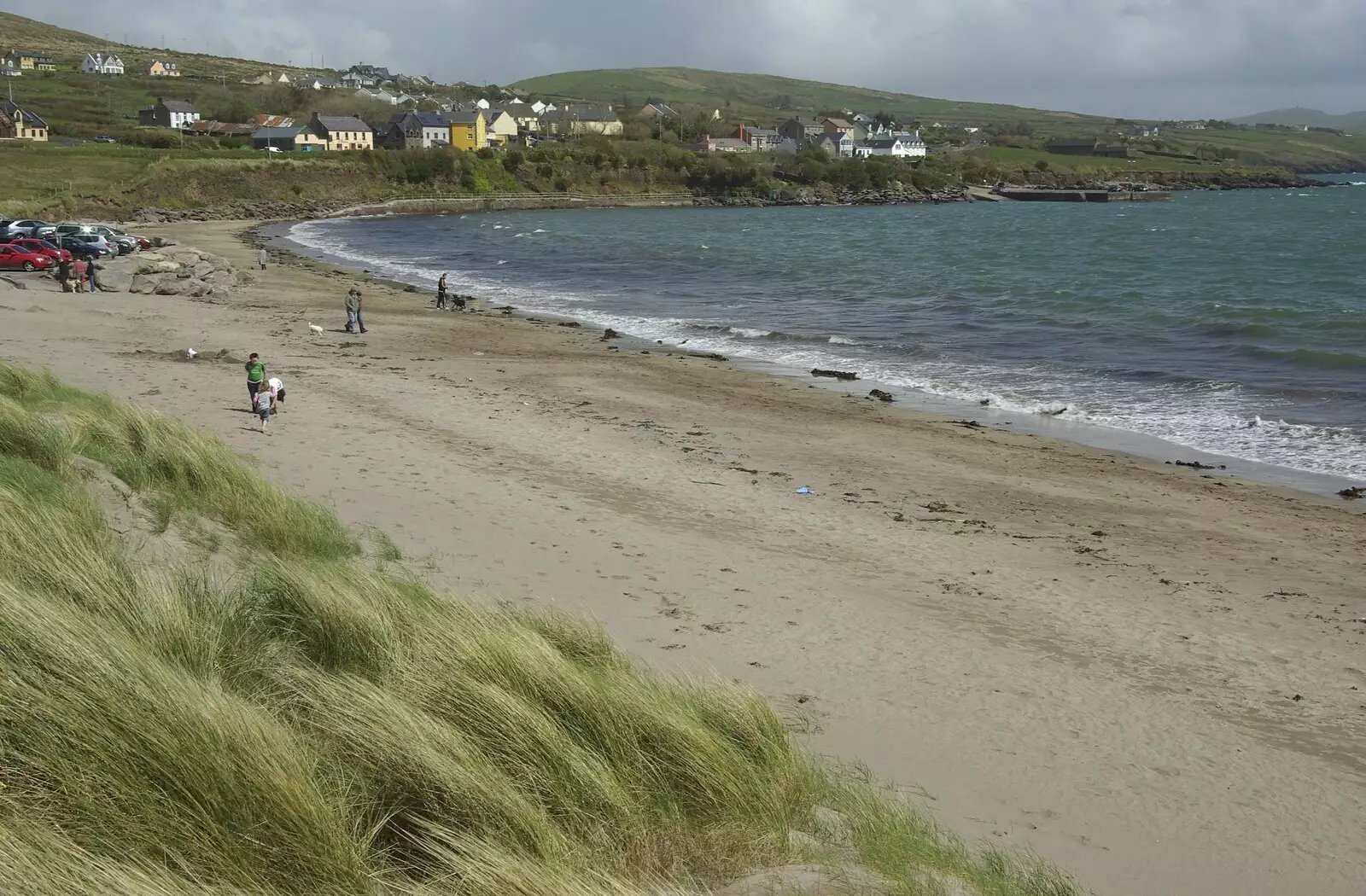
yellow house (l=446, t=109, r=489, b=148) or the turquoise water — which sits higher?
yellow house (l=446, t=109, r=489, b=148)

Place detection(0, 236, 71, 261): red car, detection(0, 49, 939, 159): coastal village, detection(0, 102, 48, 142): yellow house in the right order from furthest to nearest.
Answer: detection(0, 49, 939, 159): coastal village < detection(0, 102, 48, 142): yellow house < detection(0, 236, 71, 261): red car

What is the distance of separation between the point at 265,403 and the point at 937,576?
30.9 ft

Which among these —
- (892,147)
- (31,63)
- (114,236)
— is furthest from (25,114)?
(892,147)

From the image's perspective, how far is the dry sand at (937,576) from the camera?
7.11 metres

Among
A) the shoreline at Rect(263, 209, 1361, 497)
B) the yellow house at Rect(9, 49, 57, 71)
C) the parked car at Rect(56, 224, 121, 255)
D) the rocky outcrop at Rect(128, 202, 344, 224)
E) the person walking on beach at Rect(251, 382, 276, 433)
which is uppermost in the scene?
the yellow house at Rect(9, 49, 57, 71)

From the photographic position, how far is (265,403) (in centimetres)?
1534

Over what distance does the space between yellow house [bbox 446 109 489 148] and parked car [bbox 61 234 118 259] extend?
342ft

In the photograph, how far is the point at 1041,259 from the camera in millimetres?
56969

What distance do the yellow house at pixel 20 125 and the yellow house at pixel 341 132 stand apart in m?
26.6

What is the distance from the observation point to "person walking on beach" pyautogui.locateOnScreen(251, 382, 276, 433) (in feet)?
50.3

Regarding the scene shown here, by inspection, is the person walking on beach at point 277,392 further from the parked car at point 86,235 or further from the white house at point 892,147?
the white house at point 892,147

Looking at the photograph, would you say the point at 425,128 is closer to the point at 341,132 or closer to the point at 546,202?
the point at 341,132

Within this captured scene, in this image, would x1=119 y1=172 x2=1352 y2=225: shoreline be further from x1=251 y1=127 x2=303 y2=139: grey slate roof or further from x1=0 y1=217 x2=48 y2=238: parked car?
x1=0 y1=217 x2=48 y2=238: parked car

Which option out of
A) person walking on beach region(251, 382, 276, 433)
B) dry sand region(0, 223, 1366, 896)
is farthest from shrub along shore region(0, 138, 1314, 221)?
dry sand region(0, 223, 1366, 896)
